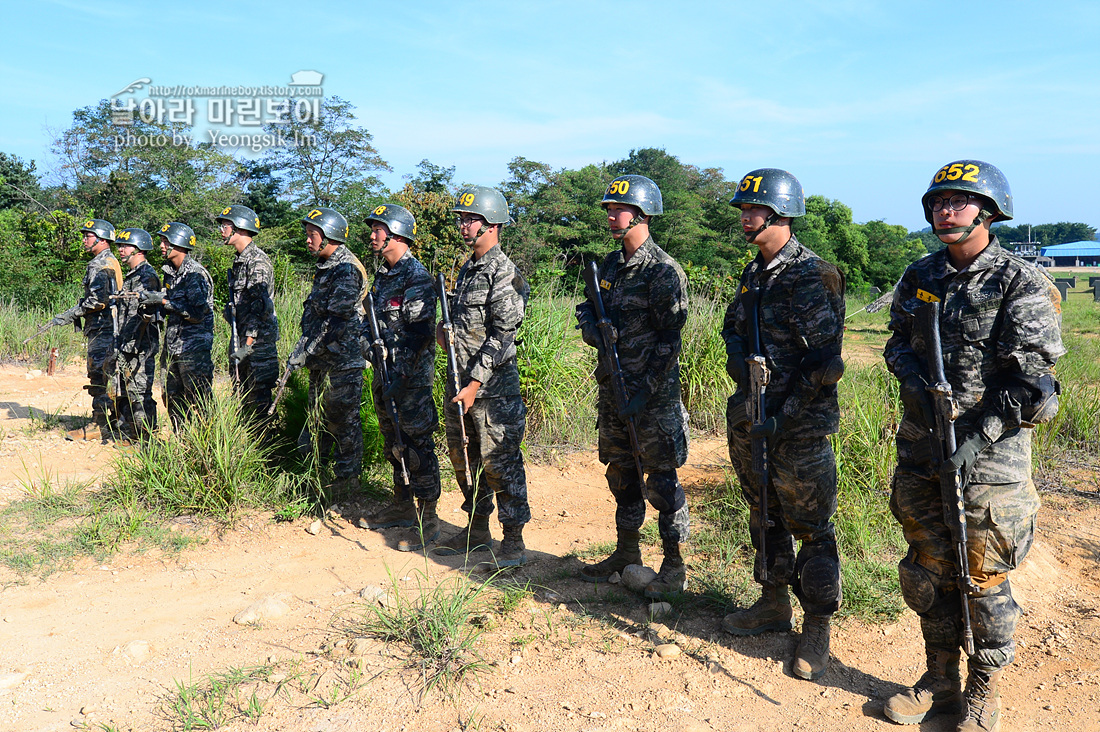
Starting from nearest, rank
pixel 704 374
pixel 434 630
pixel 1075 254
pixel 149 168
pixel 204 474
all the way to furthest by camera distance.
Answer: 1. pixel 434 630
2. pixel 204 474
3. pixel 704 374
4. pixel 149 168
5. pixel 1075 254

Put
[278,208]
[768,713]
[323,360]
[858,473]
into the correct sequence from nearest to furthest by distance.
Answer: [768,713]
[858,473]
[323,360]
[278,208]

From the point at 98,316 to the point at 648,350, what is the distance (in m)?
6.50

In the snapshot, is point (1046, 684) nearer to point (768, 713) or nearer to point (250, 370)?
point (768, 713)

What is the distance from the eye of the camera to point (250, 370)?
6.54 meters

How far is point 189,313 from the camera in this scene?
22.5 ft

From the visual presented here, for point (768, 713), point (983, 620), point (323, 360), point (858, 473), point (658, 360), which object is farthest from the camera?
point (323, 360)

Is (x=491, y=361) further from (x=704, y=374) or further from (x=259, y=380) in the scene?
(x=704, y=374)

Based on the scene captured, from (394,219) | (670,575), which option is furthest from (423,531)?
(394,219)

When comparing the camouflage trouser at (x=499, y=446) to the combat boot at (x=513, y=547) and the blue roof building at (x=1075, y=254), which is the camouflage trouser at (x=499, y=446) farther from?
the blue roof building at (x=1075, y=254)

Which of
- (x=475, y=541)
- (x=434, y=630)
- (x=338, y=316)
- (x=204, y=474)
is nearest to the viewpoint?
(x=434, y=630)

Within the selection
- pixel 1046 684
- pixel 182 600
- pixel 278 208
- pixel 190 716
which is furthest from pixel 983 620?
pixel 278 208

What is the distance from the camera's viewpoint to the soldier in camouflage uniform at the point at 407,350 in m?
5.10

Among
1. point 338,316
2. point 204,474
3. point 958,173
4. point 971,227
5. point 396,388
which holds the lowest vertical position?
point 204,474

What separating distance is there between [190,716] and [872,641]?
318cm
